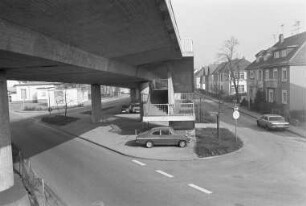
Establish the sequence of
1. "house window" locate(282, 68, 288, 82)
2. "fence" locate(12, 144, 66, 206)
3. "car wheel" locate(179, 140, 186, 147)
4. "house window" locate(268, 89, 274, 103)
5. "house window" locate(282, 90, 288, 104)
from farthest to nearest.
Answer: "house window" locate(268, 89, 274, 103), "house window" locate(282, 68, 288, 82), "house window" locate(282, 90, 288, 104), "car wheel" locate(179, 140, 186, 147), "fence" locate(12, 144, 66, 206)

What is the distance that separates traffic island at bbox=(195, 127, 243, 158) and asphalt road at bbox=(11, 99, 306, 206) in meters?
0.69

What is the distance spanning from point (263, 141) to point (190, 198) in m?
13.8

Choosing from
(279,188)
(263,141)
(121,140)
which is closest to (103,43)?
(279,188)

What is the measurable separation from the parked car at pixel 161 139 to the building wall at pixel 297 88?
20304mm

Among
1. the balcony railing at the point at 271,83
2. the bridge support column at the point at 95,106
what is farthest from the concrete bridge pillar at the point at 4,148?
the balcony railing at the point at 271,83

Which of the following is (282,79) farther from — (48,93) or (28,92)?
(28,92)

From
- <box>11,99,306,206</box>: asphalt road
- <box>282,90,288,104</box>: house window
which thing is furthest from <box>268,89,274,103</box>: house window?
<box>11,99,306,206</box>: asphalt road

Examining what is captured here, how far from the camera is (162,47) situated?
20609 millimetres

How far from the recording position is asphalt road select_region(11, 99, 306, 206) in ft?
41.3

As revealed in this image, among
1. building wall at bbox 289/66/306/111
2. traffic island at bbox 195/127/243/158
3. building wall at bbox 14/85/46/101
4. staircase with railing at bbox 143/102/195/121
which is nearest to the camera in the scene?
traffic island at bbox 195/127/243/158

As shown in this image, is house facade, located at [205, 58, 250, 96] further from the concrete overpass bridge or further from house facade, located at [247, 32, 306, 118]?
the concrete overpass bridge

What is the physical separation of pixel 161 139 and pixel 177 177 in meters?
7.26

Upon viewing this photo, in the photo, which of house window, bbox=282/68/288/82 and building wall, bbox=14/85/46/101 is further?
building wall, bbox=14/85/46/101

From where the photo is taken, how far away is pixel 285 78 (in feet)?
128
